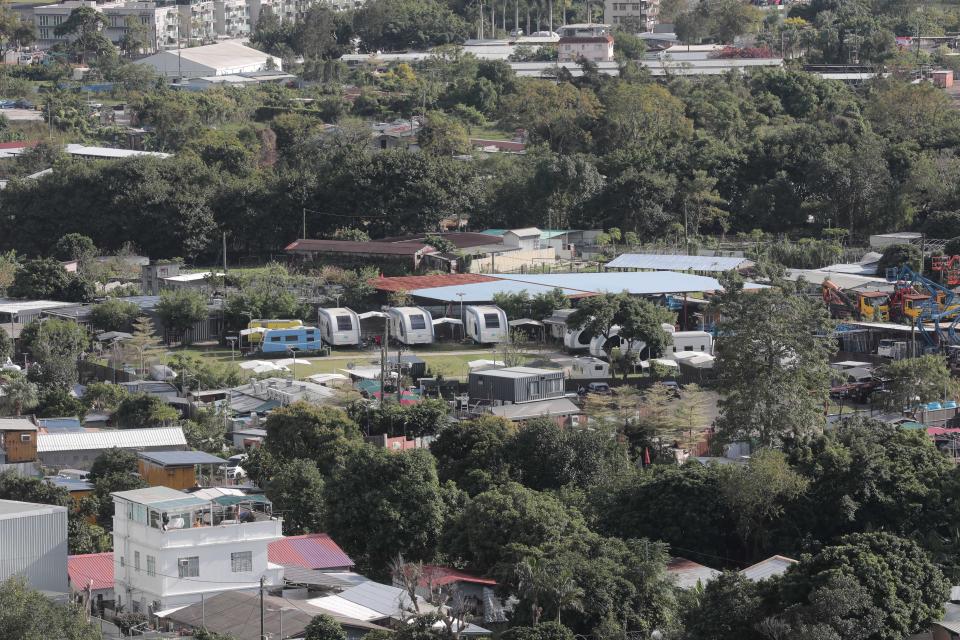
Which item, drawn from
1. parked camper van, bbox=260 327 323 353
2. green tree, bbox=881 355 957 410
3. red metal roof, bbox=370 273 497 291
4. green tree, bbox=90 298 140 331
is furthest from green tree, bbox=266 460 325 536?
red metal roof, bbox=370 273 497 291

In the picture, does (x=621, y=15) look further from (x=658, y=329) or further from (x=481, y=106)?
(x=658, y=329)

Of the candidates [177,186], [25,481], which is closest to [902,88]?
[177,186]

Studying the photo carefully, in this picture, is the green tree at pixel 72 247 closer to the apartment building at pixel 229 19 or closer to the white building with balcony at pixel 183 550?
the white building with balcony at pixel 183 550

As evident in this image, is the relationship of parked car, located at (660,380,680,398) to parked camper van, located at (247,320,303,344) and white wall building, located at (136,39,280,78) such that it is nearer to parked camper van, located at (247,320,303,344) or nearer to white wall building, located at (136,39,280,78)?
parked camper van, located at (247,320,303,344)

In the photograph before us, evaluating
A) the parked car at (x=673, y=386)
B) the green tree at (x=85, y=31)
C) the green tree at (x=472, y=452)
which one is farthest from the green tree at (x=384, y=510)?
the green tree at (x=85, y=31)

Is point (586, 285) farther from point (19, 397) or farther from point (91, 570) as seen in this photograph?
point (91, 570)

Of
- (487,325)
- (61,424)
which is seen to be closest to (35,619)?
(61,424)
